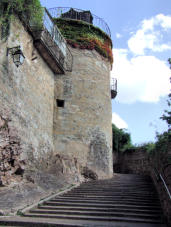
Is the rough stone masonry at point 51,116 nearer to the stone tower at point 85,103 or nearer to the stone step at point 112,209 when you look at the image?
the stone tower at point 85,103

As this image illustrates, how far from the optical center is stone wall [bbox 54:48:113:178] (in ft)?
38.2

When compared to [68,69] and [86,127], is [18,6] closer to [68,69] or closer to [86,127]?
[68,69]

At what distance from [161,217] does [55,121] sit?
7.22 metres

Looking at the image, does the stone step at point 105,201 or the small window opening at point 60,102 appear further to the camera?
the small window opening at point 60,102

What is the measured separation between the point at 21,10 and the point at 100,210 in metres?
6.77

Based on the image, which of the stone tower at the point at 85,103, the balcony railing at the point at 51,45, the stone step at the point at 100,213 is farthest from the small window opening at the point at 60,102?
the stone step at the point at 100,213

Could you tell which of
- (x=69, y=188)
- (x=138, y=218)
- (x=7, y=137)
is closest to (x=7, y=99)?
(x=7, y=137)

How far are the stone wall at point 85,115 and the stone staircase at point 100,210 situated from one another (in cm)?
355

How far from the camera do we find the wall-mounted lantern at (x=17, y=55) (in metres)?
7.61

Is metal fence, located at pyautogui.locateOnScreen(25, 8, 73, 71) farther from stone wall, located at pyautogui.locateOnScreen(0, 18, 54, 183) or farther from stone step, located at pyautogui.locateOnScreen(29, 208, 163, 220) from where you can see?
stone step, located at pyautogui.locateOnScreen(29, 208, 163, 220)

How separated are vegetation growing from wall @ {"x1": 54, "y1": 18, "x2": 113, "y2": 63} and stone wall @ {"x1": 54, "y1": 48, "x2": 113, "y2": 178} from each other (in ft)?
1.25

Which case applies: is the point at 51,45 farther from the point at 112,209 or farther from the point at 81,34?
the point at 112,209

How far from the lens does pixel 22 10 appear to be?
826cm

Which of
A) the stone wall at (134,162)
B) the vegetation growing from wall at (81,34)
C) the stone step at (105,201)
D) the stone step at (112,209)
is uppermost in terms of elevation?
the vegetation growing from wall at (81,34)
